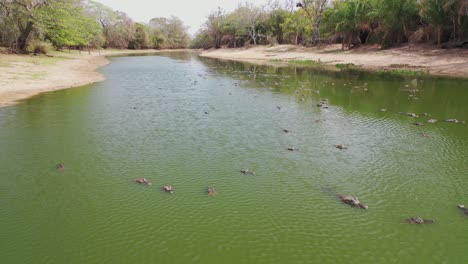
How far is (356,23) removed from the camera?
6016cm

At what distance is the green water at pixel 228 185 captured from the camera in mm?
7828

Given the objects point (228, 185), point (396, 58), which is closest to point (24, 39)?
point (228, 185)

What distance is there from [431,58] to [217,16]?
3418 inches

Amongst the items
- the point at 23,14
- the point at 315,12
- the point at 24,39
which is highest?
the point at 315,12

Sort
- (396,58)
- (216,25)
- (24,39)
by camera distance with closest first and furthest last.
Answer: (396,58) → (24,39) → (216,25)

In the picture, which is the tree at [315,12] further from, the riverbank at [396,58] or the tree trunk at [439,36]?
the tree trunk at [439,36]

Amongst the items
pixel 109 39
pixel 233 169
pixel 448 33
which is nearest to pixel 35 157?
pixel 233 169

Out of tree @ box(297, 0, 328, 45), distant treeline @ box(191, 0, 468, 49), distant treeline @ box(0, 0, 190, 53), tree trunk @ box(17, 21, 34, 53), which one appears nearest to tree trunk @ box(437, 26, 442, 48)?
distant treeline @ box(191, 0, 468, 49)

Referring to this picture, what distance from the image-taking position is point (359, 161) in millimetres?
13031

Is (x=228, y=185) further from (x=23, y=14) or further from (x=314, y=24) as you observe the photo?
(x=314, y=24)

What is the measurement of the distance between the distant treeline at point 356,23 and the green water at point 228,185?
32.4 m

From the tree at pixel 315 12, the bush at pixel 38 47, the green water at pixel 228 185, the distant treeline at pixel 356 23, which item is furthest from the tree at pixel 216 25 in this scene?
the green water at pixel 228 185

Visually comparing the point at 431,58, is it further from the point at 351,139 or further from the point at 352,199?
the point at 352,199

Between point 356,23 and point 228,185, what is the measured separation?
57.7 m
